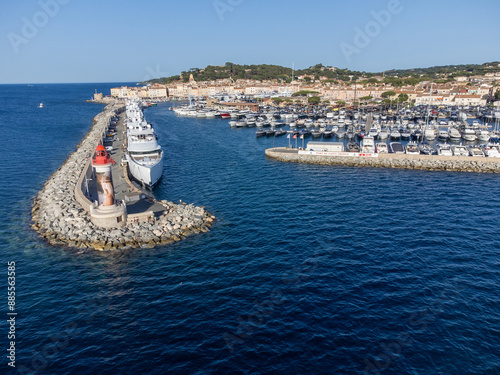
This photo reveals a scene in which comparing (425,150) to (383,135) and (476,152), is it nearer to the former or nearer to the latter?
(476,152)

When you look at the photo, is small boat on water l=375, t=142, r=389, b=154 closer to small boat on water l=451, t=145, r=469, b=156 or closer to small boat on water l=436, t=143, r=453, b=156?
small boat on water l=436, t=143, r=453, b=156

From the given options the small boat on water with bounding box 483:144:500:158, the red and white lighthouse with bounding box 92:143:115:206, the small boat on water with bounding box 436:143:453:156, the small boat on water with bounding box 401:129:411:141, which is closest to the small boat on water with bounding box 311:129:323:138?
the small boat on water with bounding box 401:129:411:141

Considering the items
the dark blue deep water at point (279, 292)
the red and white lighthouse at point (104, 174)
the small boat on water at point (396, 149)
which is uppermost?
the red and white lighthouse at point (104, 174)

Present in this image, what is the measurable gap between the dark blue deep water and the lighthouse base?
392 centimetres

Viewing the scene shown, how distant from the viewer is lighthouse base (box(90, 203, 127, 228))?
29812 millimetres

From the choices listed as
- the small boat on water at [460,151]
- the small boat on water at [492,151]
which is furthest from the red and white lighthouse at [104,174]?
the small boat on water at [492,151]

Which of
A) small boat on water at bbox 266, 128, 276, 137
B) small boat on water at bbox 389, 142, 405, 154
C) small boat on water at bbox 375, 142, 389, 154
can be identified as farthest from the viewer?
small boat on water at bbox 266, 128, 276, 137

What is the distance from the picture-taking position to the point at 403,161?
54406mm

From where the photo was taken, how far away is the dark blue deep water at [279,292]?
17281mm

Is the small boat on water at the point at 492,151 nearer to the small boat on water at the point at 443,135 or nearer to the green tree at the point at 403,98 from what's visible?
the small boat on water at the point at 443,135

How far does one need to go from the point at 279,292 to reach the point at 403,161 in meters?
40.7

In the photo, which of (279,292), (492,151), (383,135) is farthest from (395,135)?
(279,292)

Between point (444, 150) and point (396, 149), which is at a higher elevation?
point (396, 149)

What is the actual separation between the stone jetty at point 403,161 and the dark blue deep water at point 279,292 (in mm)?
11739
